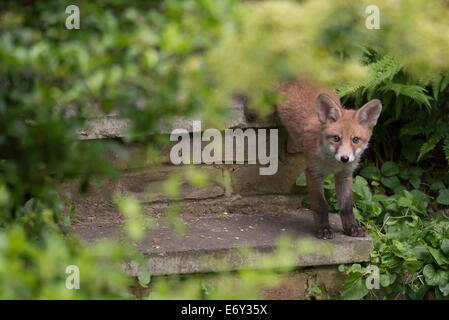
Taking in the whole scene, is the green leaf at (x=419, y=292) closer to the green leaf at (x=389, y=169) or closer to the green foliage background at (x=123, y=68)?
the green leaf at (x=389, y=169)

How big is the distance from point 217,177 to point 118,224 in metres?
0.85

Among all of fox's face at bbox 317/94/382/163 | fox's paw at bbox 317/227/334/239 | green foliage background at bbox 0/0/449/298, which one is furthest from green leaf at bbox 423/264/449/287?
green foliage background at bbox 0/0/449/298

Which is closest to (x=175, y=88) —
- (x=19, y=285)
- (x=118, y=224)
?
(x=19, y=285)

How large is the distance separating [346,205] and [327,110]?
71 cm

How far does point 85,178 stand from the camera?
6.39 ft

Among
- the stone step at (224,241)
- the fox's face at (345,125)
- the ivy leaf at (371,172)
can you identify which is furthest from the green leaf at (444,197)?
the fox's face at (345,125)

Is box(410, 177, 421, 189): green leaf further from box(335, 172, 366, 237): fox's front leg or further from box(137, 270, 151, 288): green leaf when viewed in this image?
box(137, 270, 151, 288): green leaf

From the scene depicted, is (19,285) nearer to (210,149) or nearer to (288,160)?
(210,149)

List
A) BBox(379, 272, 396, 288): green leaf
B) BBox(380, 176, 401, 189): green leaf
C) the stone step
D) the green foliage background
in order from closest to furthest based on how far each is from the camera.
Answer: the green foliage background, the stone step, BBox(379, 272, 396, 288): green leaf, BBox(380, 176, 401, 189): green leaf

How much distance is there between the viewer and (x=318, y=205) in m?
4.32

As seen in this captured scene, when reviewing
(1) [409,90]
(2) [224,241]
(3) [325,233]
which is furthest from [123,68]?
(1) [409,90]

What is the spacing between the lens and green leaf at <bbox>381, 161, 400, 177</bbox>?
5.27 meters

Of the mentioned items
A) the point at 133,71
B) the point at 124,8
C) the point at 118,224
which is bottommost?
the point at 118,224

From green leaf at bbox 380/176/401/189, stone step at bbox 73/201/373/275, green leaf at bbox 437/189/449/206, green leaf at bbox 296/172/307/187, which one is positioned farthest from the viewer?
green leaf at bbox 380/176/401/189
